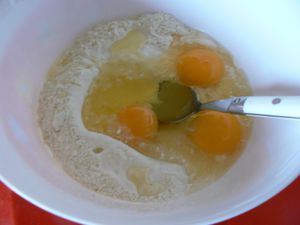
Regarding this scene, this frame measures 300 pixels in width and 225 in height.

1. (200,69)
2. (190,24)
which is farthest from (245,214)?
(190,24)

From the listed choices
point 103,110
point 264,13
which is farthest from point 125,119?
point 264,13

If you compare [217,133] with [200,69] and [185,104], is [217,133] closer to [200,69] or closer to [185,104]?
[185,104]

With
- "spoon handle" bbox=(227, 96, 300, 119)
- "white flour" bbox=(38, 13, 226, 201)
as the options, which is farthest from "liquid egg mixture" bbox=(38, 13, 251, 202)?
"spoon handle" bbox=(227, 96, 300, 119)

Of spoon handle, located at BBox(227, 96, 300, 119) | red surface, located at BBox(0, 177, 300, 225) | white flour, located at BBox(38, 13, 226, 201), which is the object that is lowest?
red surface, located at BBox(0, 177, 300, 225)

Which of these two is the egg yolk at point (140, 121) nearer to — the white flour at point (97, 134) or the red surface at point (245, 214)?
the white flour at point (97, 134)

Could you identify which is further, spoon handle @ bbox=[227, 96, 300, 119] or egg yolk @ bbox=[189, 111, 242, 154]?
egg yolk @ bbox=[189, 111, 242, 154]

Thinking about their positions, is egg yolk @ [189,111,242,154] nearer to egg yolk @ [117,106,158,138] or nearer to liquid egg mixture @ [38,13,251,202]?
liquid egg mixture @ [38,13,251,202]
